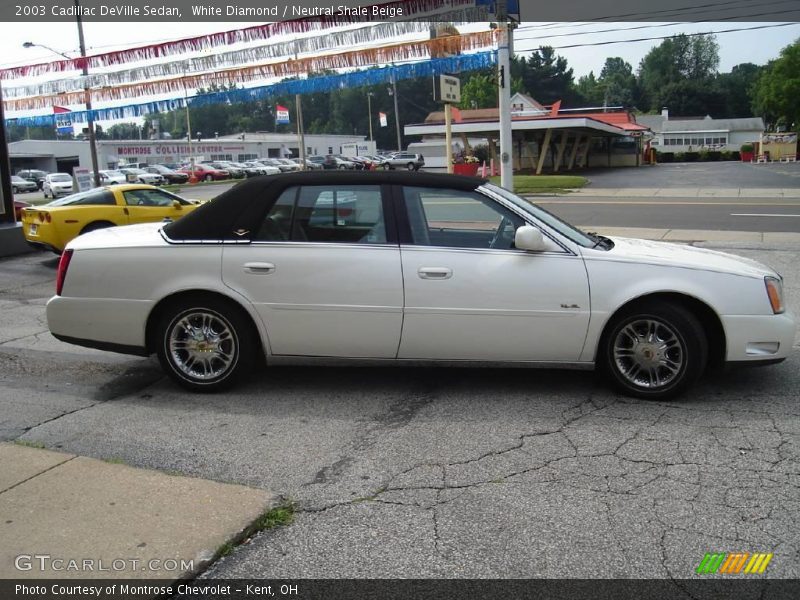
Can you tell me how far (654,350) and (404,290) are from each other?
5.74ft

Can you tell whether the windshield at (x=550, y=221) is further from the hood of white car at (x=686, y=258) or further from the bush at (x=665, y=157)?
the bush at (x=665, y=157)

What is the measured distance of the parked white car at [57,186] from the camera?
45094 millimetres

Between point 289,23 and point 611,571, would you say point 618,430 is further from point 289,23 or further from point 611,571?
point 289,23

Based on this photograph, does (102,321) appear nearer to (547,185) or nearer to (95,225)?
(95,225)

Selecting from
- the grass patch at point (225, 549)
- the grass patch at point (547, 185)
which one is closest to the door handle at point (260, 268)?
the grass patch at point (225, 549)

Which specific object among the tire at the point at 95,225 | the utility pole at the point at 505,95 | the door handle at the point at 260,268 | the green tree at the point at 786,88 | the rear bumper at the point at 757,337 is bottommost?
the rear bumper at the point at 757,337

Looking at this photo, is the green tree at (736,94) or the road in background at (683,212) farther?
the green tree at (736,94)

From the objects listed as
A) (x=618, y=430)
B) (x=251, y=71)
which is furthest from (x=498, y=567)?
(x=251, y=71)

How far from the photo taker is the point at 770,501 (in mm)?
3633

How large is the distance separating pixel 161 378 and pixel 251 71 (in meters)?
10.1

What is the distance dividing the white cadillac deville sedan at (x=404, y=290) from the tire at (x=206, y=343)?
10 millimetres

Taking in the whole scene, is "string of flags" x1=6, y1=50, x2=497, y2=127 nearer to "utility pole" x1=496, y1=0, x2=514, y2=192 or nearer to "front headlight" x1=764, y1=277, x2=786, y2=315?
"utility pole" x1=496, y1=0, x2=514, y2=192

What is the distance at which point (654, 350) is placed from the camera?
5.05 meters

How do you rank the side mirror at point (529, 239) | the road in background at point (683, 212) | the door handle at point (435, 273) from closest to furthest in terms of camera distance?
the side mirror at point (529, 239) < the door handle at point (435, 273) < the road in background at point (683, 212)
